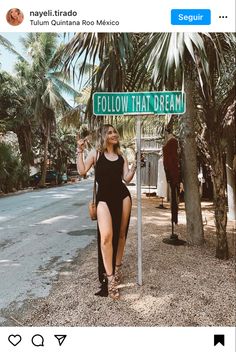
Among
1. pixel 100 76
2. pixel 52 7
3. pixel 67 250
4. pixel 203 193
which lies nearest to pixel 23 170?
pixel 203 193

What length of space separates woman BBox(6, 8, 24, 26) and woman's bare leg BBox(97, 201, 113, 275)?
4.55 ft

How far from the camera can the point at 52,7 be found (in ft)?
7.44

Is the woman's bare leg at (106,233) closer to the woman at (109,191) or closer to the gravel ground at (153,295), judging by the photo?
the woman at (109,191)

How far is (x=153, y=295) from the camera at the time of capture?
2.85 meters

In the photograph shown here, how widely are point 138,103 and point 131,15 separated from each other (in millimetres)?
598

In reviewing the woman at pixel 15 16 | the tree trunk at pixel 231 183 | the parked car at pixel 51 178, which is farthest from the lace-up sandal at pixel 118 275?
the parked car at pixel 51 178

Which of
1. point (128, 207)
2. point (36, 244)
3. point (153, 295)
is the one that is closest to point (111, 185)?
point (128, 207)

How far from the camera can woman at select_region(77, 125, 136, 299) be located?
285 cm

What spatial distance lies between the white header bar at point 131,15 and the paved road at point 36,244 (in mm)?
1454

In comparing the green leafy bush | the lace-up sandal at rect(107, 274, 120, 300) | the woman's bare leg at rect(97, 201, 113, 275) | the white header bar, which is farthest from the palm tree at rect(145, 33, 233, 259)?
the green leafy bush

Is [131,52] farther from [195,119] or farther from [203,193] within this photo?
[203,193]

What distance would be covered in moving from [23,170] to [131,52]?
12181 mm

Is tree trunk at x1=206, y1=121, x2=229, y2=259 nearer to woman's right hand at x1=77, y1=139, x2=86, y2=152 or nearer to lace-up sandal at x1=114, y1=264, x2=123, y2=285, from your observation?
lace-up sandal at x1=114, y1=264, x2=123, y2=285
